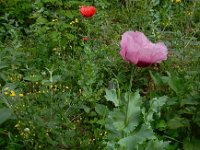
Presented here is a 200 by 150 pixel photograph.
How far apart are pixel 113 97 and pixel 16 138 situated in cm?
77

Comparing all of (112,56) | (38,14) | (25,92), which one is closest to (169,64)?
(112,56)

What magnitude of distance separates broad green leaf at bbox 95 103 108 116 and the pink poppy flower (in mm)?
979

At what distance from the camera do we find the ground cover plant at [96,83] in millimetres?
1728

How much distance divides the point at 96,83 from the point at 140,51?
1.32 meters

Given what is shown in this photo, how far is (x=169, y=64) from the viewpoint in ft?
9.91

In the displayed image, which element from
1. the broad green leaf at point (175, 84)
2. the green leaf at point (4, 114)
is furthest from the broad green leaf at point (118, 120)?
the broad green leaf at point (175, 84)

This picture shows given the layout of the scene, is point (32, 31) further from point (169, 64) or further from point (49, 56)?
point (169, 64)

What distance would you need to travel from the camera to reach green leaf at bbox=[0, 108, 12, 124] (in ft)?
7.21

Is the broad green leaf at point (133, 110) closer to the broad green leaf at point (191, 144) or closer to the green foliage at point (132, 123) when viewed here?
the green foliage at point (132, 123)

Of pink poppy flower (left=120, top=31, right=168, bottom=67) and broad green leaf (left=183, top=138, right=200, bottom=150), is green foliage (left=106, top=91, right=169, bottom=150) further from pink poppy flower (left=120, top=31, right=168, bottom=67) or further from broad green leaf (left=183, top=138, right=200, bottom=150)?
broad green leaf (left=183, top=138, right=200, bottom=150)

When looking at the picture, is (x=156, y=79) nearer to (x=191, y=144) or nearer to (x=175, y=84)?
(x=175, y=84)

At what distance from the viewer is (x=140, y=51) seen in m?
1.54

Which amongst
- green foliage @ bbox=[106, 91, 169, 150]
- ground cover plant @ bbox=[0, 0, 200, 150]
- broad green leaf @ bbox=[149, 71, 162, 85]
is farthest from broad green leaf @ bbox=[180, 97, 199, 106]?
green foliage @ bbox=[106, 91, 169, 150]

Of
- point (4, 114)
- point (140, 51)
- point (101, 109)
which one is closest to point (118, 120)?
point (140, 51)
